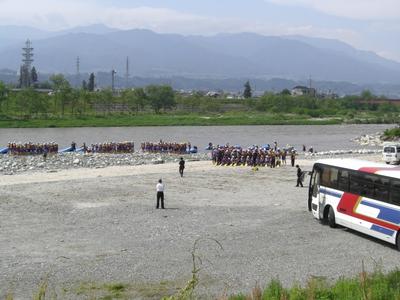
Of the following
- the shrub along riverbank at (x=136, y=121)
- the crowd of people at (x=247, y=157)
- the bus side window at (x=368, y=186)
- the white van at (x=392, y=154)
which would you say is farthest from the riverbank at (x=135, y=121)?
the bus side window at (x=368, y=186)

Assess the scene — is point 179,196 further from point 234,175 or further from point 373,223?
point 373,223

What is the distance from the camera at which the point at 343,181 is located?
711 inches

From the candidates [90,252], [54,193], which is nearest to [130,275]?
[90,252]

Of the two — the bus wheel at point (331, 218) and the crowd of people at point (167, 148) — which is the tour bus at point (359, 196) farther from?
the crowd of people at point (167, 148)

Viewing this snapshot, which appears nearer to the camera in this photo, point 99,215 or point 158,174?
point 99,215

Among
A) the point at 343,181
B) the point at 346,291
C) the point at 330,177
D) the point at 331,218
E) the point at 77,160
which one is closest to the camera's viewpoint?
the point at 346,291

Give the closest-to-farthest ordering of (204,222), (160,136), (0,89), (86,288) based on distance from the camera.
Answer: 1. (86,288)
2. (204,222)
3. (160,136)
4. (0,89)

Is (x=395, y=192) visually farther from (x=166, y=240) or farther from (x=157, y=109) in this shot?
(x=157, y=109)

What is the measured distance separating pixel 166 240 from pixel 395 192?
249 inches

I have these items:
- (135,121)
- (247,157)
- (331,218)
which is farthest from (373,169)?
(135,121)

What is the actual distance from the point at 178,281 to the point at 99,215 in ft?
28.0

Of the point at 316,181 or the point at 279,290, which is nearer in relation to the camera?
the point at 279,290

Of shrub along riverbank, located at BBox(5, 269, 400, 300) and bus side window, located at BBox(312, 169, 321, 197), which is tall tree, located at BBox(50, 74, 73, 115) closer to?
bus side window, located at BBox(312, 169, 321, 197)

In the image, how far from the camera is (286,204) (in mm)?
23219
